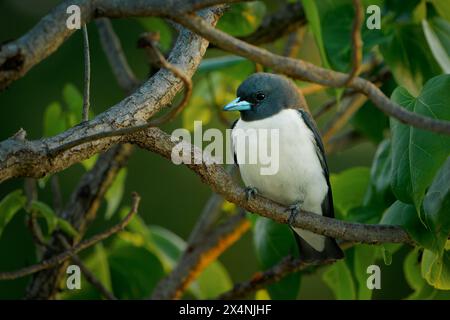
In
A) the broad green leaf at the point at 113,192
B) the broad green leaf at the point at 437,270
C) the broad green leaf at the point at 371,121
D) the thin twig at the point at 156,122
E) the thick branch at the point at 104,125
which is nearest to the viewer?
the thin twig at the point at 156,122

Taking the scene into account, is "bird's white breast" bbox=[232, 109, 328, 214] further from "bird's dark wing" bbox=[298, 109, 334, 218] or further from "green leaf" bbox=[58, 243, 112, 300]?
"green leaf" bbox=[58, 243, 112, 300]

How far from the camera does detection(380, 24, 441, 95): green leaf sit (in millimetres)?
2609

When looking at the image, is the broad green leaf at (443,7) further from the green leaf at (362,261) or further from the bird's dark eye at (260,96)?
the green leaf at (362,261)

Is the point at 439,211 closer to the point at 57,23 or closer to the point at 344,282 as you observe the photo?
the point at 344,282

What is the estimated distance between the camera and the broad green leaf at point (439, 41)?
2.43 meters

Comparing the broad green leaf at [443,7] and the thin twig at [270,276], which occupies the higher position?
the broad green leaf at [443,7]

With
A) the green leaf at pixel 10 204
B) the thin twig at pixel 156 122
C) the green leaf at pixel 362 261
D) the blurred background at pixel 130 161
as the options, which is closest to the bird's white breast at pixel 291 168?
the green leaf at pixel 362 261

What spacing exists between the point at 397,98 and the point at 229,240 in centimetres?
123

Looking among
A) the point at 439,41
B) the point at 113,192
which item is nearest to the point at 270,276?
the point at 113,192

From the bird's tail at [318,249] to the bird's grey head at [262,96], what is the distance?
43cm

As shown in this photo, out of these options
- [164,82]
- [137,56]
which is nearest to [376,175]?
[164,82]

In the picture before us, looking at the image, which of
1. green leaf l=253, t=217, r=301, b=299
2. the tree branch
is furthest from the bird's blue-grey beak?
the tree branch

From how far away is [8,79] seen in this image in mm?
1427
